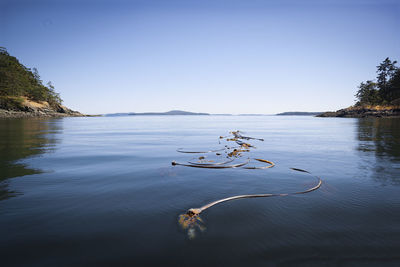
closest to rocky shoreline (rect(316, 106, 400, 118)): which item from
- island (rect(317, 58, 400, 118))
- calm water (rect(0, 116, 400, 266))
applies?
island (rect(317, 58, 400, 118))

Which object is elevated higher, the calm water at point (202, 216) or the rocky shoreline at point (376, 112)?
Result: the rocky shoreline at point (376, 112)

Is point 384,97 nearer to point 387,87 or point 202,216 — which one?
point 387,87

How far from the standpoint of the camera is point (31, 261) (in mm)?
2789

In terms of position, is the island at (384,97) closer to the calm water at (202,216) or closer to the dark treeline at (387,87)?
the dark treeline at (387,87)

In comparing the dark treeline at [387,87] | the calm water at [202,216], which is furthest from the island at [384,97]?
the calm water at [202,216]

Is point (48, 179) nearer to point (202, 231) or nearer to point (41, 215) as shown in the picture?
point (41, 215)

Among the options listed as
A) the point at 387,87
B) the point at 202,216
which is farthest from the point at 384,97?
the point at 202,216

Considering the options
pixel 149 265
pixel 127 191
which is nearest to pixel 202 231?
pixel 149 265

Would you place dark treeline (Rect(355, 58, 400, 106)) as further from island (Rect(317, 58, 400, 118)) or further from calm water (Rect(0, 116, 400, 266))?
calm water (Rect(0, 116, 400, 266))

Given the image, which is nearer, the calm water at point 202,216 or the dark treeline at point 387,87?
the calm water at point 202,216

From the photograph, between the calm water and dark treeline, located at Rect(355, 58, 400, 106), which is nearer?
the calm water

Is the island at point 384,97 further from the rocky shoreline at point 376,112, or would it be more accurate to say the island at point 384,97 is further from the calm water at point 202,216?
the calm water at point 202,216

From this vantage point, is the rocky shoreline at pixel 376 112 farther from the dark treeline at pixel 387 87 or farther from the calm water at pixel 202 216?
the calm water at pixel 202 216

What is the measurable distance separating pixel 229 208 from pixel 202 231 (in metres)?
1.17
